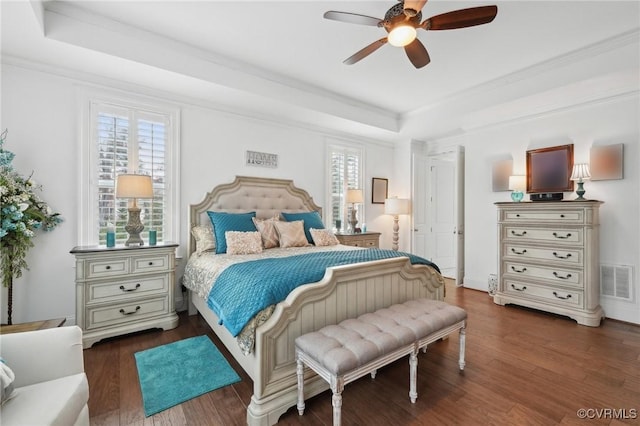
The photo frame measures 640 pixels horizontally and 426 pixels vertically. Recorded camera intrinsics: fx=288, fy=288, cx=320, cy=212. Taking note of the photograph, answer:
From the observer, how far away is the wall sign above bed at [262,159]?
4.07 meters

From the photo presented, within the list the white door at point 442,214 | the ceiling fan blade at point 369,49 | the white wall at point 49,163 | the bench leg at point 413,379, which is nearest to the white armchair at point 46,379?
the bench leg at point 413,379

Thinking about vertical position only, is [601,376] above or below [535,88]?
below

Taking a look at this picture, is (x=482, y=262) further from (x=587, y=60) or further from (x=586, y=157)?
(x=587, y=60)

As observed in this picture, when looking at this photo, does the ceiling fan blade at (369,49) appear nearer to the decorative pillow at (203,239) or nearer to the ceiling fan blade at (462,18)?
the ceiling fan blade at (462,18)

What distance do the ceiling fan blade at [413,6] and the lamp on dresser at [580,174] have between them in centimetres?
300

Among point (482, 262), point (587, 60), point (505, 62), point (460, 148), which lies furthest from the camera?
point (460, 148)

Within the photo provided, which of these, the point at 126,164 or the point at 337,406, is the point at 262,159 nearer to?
the point at 126,164

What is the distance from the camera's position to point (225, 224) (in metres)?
3.35

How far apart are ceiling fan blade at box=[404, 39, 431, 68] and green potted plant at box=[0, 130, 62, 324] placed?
3405mm

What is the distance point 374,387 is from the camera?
2088 millimetres

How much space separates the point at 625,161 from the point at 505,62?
184cm

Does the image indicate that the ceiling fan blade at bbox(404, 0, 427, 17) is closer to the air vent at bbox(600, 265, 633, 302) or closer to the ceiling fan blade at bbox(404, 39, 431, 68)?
the ceiling fan blade at bbox(404, 39, 431, 68)

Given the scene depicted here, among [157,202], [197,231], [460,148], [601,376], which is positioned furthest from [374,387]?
[460,148]

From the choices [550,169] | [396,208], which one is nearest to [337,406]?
[396,208]
